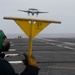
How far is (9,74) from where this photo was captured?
529 centimetres

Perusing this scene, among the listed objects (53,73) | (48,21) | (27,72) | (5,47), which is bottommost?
(53,73)

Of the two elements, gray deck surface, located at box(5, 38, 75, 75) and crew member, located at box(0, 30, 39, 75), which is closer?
crew member, located at box(0, 30, 39, 75)

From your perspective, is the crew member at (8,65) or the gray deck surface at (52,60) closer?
the crew member at (8,65)

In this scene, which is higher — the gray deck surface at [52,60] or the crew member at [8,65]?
the crew member at [8,65]

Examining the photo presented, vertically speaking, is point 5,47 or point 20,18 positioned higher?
point 20,18

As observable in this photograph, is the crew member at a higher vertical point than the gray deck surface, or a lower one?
higher

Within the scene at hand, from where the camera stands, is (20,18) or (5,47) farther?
(20,18)

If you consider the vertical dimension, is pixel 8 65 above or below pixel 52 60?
above

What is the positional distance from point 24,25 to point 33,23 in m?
0.20

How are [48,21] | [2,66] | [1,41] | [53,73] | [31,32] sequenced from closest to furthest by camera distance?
[2,66]
[1,41]
[48,21]
[31,32]
[53,73]

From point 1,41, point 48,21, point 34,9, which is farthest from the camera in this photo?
point 34,9

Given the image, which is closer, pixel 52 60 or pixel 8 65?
pixel 8 65

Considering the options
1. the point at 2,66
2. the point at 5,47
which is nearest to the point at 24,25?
the point at 5,47

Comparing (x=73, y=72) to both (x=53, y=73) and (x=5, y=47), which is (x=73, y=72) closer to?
(x=53, y=73)
